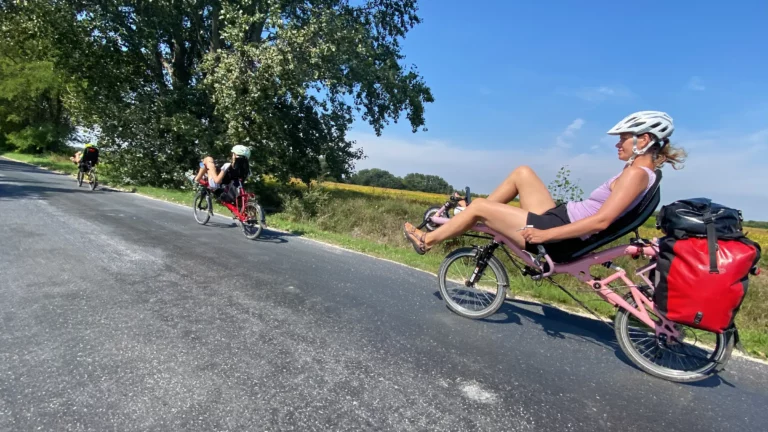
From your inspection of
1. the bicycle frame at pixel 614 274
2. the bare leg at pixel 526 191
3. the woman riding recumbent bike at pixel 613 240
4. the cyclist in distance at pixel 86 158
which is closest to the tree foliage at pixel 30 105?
the cyclist in distance at pixel 86 158

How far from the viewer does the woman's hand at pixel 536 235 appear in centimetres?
328

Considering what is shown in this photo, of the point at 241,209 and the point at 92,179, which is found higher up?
the point at 241,209

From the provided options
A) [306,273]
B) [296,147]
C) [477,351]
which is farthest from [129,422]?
[296,147]

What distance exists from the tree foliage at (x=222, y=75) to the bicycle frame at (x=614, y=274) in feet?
37.3

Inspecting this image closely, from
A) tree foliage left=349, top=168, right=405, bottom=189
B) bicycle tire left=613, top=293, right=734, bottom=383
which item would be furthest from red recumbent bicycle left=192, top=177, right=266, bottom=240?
tree foliage left=349, top=168, right=405, bottom=189

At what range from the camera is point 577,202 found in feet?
11.5

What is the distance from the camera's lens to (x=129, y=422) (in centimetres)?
191

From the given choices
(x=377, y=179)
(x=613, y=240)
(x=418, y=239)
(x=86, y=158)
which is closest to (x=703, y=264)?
(x=613, y=240)

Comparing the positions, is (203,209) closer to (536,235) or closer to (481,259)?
(481,259)

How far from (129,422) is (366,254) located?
530 centimetres

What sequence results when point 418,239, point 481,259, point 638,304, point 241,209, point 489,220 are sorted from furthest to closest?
point 241,209
point 418,239
point 481,259
point 489,220
point 638,304

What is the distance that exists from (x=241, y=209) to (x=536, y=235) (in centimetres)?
582

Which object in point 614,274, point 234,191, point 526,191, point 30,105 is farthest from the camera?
point 30,105

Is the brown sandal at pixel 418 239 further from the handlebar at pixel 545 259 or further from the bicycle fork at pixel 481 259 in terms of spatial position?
the handlebar at pixel 545 259
